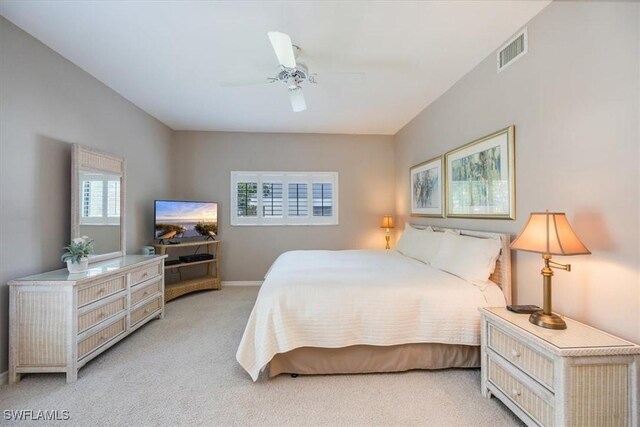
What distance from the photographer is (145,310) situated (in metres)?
3.03

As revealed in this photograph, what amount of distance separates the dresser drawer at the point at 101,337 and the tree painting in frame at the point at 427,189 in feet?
12.0

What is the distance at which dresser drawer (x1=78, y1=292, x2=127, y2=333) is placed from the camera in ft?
7.04

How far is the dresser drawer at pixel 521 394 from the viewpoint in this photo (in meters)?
1.42

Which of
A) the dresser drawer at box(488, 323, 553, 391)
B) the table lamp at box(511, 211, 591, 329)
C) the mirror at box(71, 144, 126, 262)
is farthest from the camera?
the mirror at box(71, 144, 126, 262)

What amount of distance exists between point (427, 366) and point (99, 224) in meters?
3.47

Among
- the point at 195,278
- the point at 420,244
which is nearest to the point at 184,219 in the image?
the point at 195,278

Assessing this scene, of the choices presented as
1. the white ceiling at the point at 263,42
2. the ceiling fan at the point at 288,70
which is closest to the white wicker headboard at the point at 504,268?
the white ceiling at the point at 263,42

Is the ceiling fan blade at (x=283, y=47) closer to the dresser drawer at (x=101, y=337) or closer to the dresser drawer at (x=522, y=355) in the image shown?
the dresser drawer at (x=522, y=355)

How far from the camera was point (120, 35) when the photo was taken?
221 centimetres

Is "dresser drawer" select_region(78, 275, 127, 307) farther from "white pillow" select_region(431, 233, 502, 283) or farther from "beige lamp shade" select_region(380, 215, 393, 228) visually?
"beige lamp shade" select_region(380, 215, 393, 228)

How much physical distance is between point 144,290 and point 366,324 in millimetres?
2475

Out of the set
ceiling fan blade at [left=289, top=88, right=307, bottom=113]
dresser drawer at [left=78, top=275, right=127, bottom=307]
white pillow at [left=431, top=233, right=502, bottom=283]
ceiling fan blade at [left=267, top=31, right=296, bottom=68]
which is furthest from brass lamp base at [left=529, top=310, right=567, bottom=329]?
dresser drawer at [left=78, top=275, right=127, bottom=307]

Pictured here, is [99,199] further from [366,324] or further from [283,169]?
[366,324]

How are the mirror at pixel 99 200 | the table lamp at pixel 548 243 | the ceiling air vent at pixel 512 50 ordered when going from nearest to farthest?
1. the table lamp at pixel 548 243
2. the ceiling air vent at pixel 512 50
3. the mirror at pixel 99 200
